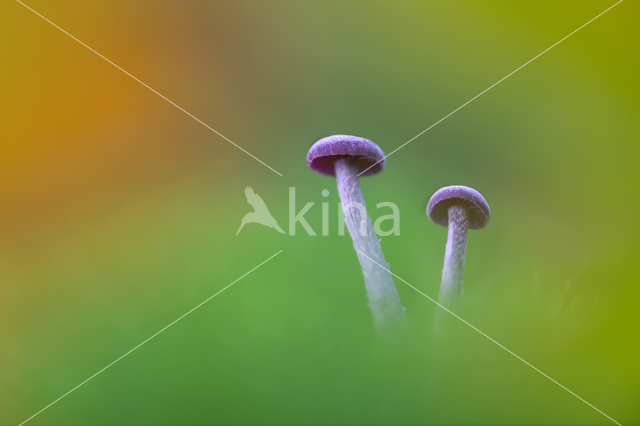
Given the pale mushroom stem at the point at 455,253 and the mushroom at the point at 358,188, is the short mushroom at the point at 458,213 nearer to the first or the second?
the pale mushroom stem at the point at 455,253

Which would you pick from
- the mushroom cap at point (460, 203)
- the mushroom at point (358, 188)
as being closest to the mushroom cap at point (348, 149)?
the mushroom at point (358, 188)

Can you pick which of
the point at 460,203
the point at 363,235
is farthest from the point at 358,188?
the point at 460,203

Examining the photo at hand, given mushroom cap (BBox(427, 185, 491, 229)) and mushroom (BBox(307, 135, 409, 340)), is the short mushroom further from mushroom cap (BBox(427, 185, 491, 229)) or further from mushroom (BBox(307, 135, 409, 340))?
mushroom (BBox(307, 135, 409, 340))

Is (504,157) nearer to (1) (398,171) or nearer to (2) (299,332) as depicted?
(1) (398,171)

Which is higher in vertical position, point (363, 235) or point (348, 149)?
point (348, 149)

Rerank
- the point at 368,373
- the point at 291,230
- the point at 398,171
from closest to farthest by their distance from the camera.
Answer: the point at 368,373 → the point at 291,230 → the point at 398,171

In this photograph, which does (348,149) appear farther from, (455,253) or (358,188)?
(455,253)

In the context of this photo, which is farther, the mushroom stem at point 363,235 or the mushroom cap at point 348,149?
the mushroom cap at point 348,149

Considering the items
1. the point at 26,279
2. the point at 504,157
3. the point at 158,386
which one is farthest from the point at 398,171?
the point at 26,279
